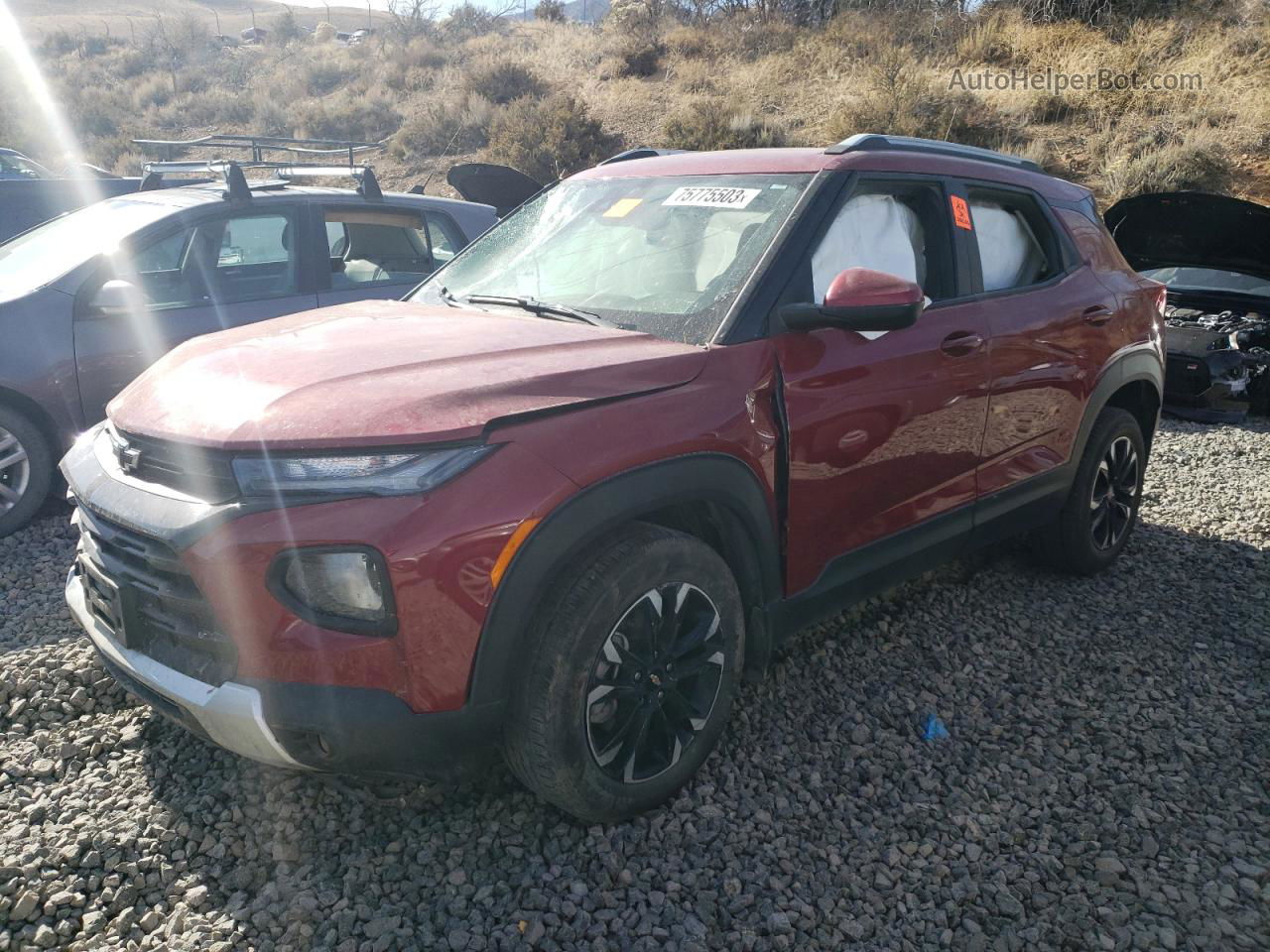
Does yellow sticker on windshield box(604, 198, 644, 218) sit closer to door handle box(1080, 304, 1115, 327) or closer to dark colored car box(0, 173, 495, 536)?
door handle box(1080, 304, 1115, 327)

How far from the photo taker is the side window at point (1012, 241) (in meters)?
3.74

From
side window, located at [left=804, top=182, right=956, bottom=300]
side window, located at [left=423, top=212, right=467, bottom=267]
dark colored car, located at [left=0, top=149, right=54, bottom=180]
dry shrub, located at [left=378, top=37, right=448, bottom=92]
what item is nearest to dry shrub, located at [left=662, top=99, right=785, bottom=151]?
dark colored car, located at [left=0, top=149, right=54, bottom=180]

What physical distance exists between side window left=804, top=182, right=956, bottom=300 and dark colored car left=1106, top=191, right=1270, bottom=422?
4.52 meters

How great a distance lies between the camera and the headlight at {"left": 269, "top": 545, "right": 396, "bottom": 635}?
2.15 metres

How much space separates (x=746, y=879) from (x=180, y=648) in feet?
5.19

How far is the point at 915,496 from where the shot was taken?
3.37 meters

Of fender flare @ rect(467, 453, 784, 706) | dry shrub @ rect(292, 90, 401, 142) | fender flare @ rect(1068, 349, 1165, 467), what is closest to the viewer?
fender flare @ rect(467, 453, 784, 706)

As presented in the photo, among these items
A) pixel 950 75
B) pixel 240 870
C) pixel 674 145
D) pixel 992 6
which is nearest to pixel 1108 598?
pixel 240 870

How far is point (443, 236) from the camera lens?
644cm

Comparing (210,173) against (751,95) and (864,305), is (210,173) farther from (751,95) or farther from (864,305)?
(751,95)

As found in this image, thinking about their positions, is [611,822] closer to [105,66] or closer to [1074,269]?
[1074,269]

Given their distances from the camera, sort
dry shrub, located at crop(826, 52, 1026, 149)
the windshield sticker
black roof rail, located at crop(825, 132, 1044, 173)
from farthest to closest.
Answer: dry shrub, located at crop(826, 52, 1026, 149), black roof rail, located at crop(825, 132, 1044, 173), the windshield sticker

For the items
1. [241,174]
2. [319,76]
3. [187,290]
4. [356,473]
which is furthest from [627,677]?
[319,76]

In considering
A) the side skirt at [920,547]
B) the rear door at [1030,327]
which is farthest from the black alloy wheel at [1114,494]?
the rear door at [1030,327]
